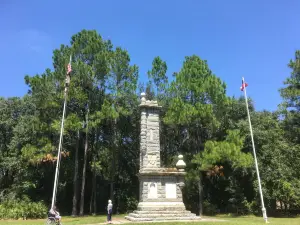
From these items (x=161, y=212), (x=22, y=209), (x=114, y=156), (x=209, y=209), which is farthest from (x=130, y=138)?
(x=161, y=212)

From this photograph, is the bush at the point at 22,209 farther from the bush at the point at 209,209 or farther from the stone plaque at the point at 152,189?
Result: the bush at the point at 209,209

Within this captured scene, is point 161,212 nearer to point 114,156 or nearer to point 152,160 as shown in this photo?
point 152,160

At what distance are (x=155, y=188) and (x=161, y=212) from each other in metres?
1.34

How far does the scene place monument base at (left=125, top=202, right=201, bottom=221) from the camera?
15000 mm

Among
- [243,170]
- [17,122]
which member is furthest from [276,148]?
[17,122]

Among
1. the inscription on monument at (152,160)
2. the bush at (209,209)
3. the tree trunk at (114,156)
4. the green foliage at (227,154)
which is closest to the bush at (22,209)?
the tree trunk at (114,156)

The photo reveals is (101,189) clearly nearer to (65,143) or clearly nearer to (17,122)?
(65,143)

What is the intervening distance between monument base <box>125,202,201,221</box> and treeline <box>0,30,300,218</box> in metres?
6.28

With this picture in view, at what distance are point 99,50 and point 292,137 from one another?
61.9 feet

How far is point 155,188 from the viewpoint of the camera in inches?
635

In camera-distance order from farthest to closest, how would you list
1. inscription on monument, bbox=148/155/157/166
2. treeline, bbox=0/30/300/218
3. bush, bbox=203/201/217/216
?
1. bush, bbox=203/201/217/216
2. treeline, bbox=0/30/300/218
3. inscription on monument, bbox=148/155/157/166

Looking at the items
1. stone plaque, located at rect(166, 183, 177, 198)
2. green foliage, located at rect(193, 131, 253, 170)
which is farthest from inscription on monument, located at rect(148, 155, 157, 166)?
green foliage, located at rect(193, 131, 253, 170)

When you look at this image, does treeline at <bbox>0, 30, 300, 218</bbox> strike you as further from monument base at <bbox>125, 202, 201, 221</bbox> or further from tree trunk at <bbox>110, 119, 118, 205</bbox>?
monument base at <bbox>125, 202, 201, 221</bbox>

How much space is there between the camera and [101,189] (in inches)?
1124
